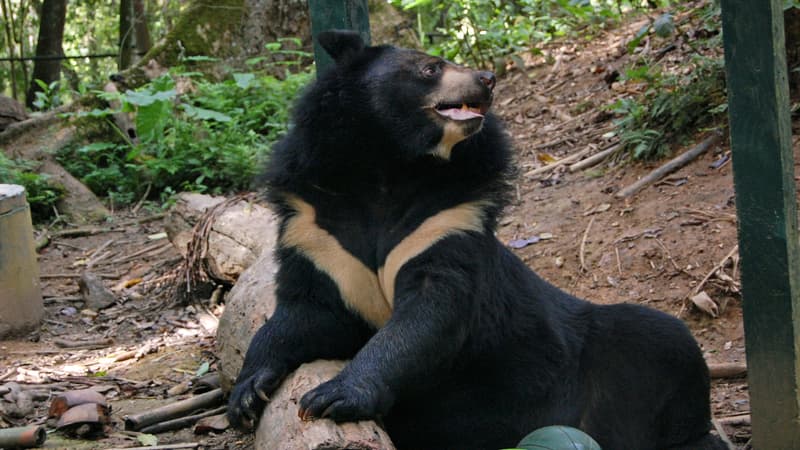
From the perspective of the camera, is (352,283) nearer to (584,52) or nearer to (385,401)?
(385,401)

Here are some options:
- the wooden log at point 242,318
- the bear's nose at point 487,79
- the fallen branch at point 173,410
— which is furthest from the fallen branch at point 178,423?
the bear's nose at point 487,79

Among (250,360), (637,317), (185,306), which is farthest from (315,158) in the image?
(185,306)

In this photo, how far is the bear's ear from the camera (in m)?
3.72

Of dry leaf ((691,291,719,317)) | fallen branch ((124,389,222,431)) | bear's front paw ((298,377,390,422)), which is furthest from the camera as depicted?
dry leaf ((691,291,719,317))

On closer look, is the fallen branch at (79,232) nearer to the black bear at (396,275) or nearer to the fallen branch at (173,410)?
the fallen branch at (173,410)

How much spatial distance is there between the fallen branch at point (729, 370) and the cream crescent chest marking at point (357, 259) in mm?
1774

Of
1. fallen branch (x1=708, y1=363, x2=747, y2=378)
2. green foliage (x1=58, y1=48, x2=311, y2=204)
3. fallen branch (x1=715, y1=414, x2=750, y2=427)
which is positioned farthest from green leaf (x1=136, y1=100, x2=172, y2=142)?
fallen branch (x1=715, y1=414, x2=750, y2=427)

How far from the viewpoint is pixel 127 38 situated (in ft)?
47.3

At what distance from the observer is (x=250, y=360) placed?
11.7 feet

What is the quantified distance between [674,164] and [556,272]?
3.95 feet

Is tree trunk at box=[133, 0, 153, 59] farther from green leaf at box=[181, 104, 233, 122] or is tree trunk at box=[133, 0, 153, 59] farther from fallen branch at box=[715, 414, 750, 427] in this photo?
fallen branch at box=[715, 414, 750, 427]

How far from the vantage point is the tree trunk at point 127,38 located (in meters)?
13.9

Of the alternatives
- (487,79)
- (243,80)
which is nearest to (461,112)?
(487,79)

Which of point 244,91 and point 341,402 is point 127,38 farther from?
point 341,402
